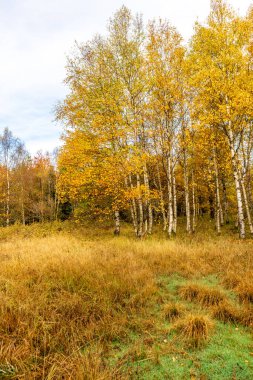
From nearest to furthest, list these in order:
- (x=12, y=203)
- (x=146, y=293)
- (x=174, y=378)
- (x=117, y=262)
Result: (x=174, y=378) → (x=146, y=293) → (x=117, y=262) → (x=12, y=203)

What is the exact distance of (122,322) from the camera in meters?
3.76

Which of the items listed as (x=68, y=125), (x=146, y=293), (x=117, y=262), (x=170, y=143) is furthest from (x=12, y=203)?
(x=146, y=293)

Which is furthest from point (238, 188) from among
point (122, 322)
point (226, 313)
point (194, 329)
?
point (122, 322)

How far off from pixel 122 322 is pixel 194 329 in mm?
1161

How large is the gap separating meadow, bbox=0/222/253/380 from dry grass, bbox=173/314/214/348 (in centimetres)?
1

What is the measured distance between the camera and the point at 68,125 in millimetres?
12789

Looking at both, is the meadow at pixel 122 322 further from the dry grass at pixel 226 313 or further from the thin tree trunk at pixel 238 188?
the thin tree trunk at pixel 238 188

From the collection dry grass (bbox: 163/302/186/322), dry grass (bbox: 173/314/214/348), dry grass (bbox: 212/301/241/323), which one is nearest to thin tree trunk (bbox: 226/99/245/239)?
dry grass (bbox: 212/301/241/323)

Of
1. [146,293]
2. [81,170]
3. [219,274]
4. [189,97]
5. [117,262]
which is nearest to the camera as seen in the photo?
[146,293]

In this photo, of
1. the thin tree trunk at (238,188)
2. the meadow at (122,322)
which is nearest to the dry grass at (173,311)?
the meadow at (122,322)

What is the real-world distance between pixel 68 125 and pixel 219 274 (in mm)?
10698

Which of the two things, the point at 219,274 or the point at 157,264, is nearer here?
the point at 219,274

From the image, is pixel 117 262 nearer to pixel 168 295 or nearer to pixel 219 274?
pixel 168 295

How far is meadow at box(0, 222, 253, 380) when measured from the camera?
2838 millimetres
